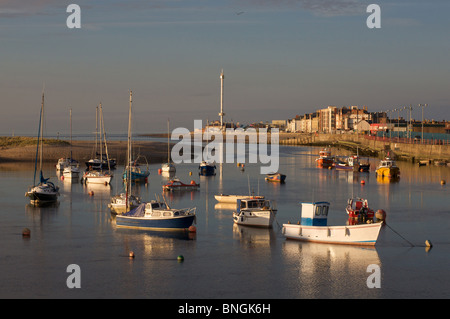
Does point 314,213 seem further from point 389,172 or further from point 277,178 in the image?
point 389,172

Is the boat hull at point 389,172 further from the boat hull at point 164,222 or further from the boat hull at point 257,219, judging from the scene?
the boat hull at point 164,222

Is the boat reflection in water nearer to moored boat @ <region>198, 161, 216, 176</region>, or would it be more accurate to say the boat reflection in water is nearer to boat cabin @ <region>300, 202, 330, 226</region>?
boat cabin @ <region>300, 202, 330, 226</region>

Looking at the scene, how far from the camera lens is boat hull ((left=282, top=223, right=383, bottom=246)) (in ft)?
136

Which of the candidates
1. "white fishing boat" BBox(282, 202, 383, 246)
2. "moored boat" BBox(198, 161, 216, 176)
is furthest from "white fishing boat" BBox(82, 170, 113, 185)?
"white fishing boat" BBox(282, 202, 383, 246)

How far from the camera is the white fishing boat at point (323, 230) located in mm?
41375

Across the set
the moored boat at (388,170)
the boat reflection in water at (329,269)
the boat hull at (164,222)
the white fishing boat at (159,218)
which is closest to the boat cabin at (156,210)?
the white fishing boat at (159,218)

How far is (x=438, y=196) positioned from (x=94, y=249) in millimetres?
46635

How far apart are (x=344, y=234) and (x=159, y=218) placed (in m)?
14.5

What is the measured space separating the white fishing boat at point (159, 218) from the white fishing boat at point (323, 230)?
797cm

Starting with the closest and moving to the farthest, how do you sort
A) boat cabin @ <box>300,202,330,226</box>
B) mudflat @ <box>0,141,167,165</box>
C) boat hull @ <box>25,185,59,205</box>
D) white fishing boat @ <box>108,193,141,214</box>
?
boat cabin @ <box>300,202,330,226</box> < white fishing boat @ <box>108,193,141,214</box> < boat hull @ <box>25,185,59,205</box> < mudflat @ <box>0,141,167,165</box>

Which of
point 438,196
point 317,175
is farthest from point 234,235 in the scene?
point 317,175

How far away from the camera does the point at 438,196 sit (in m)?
71.8

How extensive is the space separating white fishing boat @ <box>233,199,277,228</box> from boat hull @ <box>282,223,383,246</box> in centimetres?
524

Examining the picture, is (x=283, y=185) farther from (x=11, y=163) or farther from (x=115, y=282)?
(x=11, y=163)
